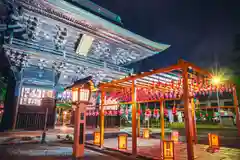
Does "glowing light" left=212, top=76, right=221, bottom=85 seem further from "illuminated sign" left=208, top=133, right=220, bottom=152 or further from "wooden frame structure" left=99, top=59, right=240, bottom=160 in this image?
"illuminated sign" left=208, top=133, right=220, bottom=152

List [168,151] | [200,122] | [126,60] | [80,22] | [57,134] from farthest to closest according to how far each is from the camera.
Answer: [200,122] < [126,60] < [57,134] < [80,22] < [168,151]

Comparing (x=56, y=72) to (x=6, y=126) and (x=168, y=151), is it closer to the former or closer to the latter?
(x=6, y=126)

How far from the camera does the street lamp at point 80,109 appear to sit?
6855mm

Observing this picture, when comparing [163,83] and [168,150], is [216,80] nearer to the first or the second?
[163,83]

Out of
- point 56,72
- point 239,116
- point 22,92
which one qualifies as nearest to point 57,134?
point 22,92

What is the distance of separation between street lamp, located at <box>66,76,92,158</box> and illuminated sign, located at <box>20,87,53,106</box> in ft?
22.3

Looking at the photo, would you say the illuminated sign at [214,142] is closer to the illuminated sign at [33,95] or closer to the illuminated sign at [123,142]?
the illuminated sign at [123,142]

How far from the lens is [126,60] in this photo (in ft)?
51.8

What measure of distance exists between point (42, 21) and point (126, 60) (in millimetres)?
8701

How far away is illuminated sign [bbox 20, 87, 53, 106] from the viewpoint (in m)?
11.8

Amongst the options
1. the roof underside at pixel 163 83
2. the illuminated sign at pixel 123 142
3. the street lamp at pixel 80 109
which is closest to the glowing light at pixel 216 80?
the roof underside at pixel 163 83

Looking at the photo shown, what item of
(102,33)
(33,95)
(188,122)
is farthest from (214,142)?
(33,95)

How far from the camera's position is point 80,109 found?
717 centimetres

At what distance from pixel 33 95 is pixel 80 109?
7347 millimetres
